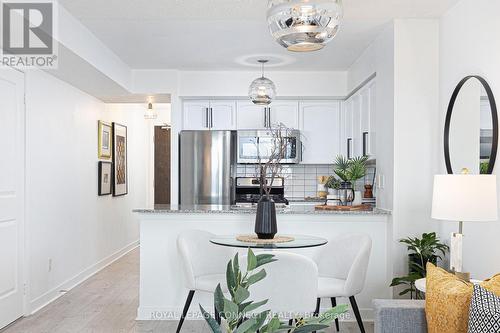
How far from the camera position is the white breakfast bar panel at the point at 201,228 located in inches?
168

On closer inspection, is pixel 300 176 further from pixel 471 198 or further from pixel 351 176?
pixel 471 198

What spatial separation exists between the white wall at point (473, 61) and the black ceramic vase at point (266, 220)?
4.30ft

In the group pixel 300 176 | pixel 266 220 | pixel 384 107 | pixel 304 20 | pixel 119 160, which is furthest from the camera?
pixel 119 160

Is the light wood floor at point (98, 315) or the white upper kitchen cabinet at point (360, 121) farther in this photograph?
the white upper kitchen cabinet at point (360, 121)

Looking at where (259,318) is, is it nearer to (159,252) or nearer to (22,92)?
(159,252)

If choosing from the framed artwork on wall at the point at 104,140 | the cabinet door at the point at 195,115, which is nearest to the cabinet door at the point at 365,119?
the cabinet door at the point at 195,115

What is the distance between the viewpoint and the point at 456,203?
2664 millimetres

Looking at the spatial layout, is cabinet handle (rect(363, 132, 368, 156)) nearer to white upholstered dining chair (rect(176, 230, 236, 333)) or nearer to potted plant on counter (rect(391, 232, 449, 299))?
potted plant on counter (rect(391, 232, 449, 299))

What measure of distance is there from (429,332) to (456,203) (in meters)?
0.70

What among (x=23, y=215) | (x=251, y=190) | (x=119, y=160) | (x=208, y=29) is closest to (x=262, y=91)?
(x=208, y=29)

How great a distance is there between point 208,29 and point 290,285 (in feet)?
8.00

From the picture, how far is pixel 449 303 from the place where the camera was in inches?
88.6

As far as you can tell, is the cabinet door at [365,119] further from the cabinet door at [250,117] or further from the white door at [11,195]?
the white door at [11,195]

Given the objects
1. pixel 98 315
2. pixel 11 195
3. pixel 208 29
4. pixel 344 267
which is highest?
pixel 208 29
